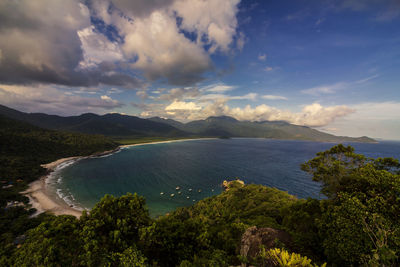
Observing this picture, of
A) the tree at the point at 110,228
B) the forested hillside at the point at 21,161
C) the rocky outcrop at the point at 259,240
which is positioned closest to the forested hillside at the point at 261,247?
the tree at the point at 110,228

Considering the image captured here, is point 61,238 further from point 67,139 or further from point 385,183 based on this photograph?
point 67,139

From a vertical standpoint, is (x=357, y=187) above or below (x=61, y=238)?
above

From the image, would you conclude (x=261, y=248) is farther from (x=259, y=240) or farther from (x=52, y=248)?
(x=52, y=248)

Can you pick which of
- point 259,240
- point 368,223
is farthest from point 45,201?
point 368,223

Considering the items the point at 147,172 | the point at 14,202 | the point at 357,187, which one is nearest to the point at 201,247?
the point at 357,187

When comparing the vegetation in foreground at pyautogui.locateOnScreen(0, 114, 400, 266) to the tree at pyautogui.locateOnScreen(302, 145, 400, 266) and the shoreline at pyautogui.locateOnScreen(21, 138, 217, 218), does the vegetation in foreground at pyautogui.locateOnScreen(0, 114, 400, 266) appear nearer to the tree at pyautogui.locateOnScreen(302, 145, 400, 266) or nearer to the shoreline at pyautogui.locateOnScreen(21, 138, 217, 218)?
the tree at pyautogui.locateOnScreen(302, 145, 400, 266)

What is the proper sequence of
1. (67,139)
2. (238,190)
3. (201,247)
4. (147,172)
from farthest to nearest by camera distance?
(67,139) → (147,172) → (238,190) → (201,247)

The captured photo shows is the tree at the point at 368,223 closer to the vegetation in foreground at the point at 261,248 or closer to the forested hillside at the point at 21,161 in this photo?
the vegetation in foreground at the point at 261,248
